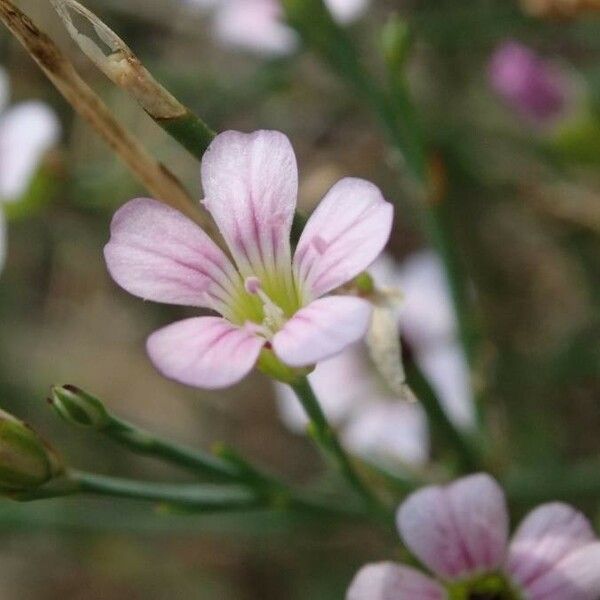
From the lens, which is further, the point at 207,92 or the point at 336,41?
the point at 207,92

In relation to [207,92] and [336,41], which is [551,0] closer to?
[336,41]

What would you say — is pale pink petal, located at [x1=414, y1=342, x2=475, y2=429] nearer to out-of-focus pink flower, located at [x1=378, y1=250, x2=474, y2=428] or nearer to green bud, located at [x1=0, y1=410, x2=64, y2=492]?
out-of-focus pink flower, located at [x1=378, y1=250, x2=474, y2=428]

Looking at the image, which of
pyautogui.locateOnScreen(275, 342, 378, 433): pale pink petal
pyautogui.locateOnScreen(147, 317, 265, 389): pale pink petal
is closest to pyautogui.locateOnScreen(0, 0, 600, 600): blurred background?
pyautogui.locateOnScreen(275, 342, 378, 433): pale pink petal

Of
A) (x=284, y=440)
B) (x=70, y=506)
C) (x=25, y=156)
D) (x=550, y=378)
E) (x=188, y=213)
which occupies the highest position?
(x=25, y=156)

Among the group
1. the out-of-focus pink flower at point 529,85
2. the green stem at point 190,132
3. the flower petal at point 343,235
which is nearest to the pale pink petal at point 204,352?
the flower petal at point 343,235

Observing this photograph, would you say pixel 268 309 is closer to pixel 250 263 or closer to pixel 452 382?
pixel 250 263

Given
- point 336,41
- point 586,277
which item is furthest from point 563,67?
point 336,41

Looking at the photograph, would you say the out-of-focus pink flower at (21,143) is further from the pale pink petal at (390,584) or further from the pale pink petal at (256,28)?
the pale pink petal at (390,584)
